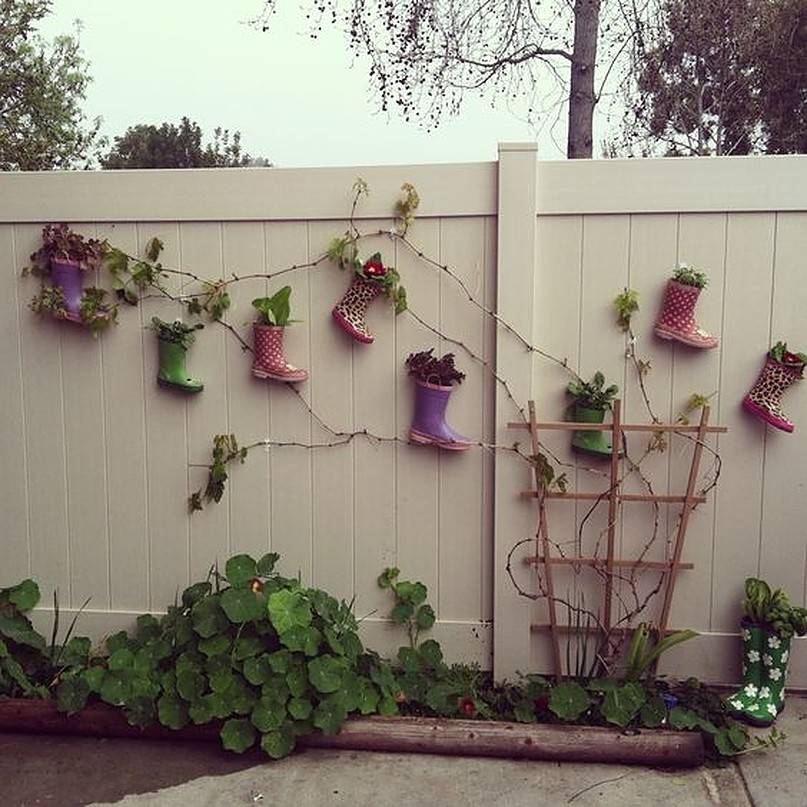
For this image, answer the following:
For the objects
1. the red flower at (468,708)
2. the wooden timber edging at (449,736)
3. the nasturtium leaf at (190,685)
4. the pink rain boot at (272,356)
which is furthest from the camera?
the pink rain boot at (272,356)

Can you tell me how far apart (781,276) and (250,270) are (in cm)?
174

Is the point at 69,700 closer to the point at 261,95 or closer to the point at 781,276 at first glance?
the point at 781,276

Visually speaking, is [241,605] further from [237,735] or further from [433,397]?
[433,397]

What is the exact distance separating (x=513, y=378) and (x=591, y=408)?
27 cm

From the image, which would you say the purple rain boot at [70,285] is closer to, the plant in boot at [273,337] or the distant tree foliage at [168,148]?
the plant in boot at [273,337]

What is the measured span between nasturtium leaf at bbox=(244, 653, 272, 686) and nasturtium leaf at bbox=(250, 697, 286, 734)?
57mm

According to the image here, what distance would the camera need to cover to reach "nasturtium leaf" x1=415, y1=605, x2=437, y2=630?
287 cm

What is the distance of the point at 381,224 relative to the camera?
2.78 m

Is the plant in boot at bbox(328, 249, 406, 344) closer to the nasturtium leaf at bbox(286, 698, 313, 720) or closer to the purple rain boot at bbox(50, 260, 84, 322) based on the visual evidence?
the purple rain boot at bbox(50, 260, 84, 322)

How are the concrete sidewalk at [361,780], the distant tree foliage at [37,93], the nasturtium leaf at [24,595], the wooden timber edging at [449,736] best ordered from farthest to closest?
the distant tree foliage at [37,93] → the nasturtium leaf at [24,595] → the wooden timber edging at [449,736] → the concrete sidewalk at [361,780]

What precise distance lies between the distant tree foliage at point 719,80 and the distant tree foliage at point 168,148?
8.91 m

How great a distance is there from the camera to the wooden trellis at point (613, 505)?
2.68m

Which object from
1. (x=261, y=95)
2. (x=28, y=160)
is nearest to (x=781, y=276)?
(x=261, y=95)

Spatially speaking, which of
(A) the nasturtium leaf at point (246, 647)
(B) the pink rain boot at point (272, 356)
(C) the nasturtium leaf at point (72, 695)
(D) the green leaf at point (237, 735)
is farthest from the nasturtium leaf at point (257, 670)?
(B) the pink rain boot at point (272, 356)
